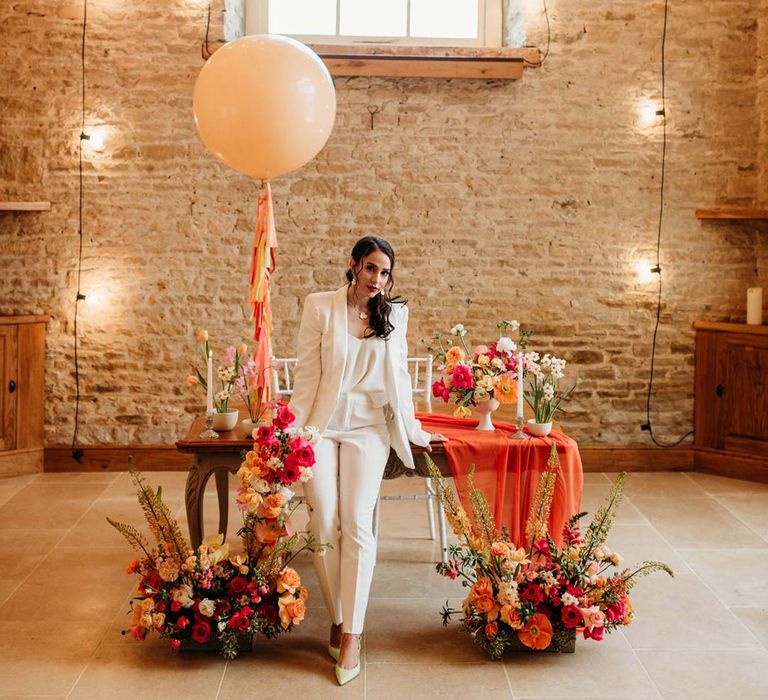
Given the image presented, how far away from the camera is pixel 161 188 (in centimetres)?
605

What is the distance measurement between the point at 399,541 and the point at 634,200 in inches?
109

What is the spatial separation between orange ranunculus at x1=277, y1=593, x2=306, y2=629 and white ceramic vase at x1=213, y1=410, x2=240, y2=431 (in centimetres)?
92

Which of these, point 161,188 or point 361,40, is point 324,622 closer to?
point 161,188

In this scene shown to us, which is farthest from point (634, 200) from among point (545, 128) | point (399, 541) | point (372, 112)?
point (399, 541)

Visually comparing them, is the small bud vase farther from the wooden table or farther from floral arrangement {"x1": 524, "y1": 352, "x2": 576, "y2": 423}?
the wooden table

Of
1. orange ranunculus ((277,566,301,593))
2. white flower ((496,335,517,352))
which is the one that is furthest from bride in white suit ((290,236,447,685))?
white flower ((496,335,517,352))

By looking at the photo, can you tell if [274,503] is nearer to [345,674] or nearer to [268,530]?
[268,530]

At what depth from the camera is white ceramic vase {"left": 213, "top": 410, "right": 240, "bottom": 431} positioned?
412 centimetres

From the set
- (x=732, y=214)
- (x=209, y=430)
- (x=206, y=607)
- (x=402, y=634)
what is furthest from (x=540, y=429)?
(x=732, y=214)

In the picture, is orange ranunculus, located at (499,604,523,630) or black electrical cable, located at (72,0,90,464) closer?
orange ranunculus, located at (499,604,523,630)

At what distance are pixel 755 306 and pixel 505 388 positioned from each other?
2650 mm

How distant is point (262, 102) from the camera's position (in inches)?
145

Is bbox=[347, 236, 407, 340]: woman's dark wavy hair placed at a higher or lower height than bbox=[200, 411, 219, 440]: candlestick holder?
higher

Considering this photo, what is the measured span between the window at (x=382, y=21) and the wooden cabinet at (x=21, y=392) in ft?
8.02
